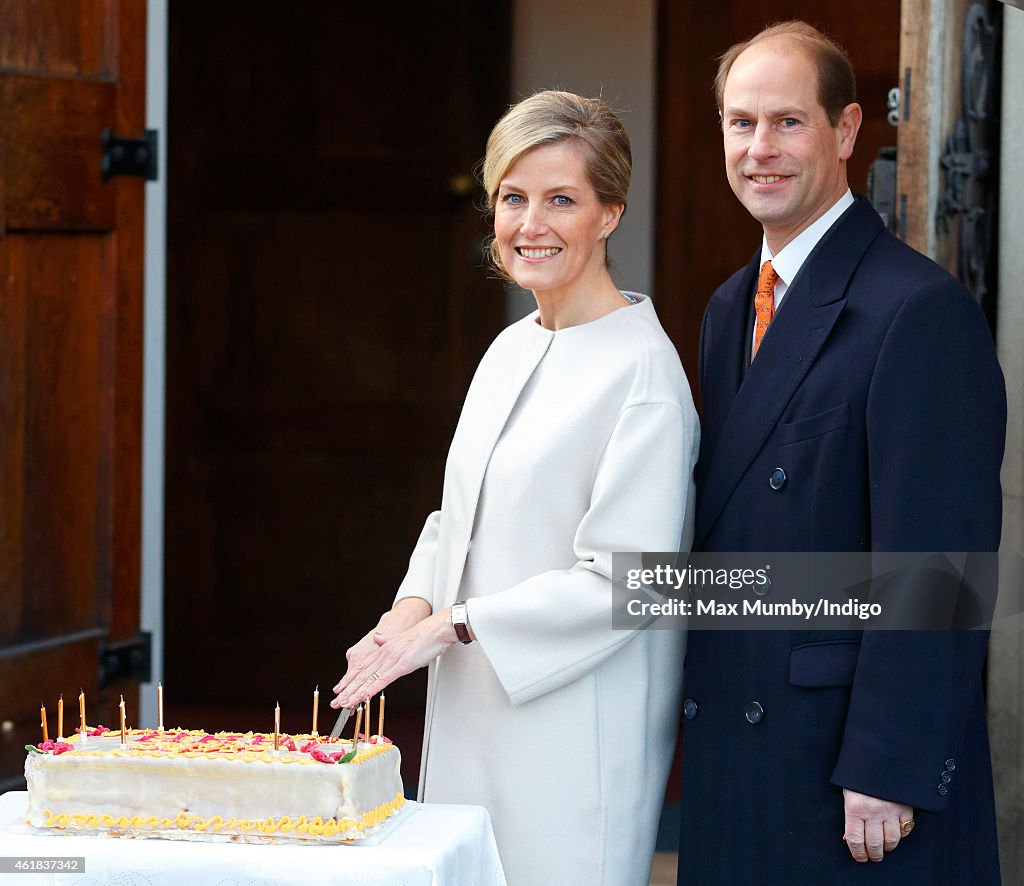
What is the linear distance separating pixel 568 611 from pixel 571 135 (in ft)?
2.35

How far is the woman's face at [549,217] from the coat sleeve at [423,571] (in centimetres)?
48

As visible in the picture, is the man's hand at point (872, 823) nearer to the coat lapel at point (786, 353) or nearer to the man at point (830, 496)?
the man at point (830, 496)

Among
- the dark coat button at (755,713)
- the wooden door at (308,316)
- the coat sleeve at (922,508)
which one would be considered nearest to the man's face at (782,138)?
the coat sleeve at (922,508)

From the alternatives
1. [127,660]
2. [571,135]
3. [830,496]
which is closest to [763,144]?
[571,135]

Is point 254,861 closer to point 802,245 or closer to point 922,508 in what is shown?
point 922,508

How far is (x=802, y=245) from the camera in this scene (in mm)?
2508

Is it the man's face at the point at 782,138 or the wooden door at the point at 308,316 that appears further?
the wooden door at the point at 308,316

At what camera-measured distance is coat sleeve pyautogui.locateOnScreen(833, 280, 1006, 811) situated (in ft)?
7.28

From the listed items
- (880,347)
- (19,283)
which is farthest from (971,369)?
(19,283)

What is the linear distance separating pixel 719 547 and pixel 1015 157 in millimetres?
1265

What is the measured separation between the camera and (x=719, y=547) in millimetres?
2441

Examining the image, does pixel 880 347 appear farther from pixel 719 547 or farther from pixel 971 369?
pixel 719 547

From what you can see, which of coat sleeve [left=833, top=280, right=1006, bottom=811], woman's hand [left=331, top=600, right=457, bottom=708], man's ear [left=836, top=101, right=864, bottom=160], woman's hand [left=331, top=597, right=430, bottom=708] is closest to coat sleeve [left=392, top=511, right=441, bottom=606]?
woman's hand [left=331, top=597, right=430, bottom=708]

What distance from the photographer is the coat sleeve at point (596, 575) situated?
7.66ft
